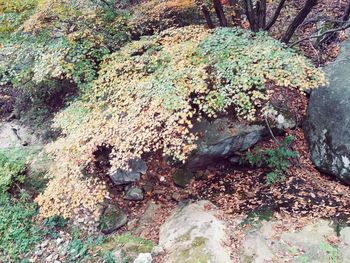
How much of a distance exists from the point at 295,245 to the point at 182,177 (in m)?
2.32

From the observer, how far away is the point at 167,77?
4.71 m

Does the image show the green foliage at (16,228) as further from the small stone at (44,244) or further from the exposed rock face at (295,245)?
the exposed rock face at (295,245)

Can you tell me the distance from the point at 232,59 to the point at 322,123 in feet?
6.89

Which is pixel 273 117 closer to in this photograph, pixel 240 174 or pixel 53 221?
pixel 240 174

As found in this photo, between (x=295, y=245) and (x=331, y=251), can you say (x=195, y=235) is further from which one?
(x=331, y=251)

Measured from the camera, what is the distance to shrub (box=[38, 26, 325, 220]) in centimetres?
442

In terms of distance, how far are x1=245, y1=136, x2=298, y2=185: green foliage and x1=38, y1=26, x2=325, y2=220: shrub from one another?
126 centimetres

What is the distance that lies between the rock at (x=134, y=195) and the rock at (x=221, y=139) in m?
0.99

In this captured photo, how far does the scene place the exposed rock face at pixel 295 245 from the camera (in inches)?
162

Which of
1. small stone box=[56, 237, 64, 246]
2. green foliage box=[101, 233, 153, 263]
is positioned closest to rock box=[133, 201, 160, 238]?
green foliage box=[101, 233, 153, 263]

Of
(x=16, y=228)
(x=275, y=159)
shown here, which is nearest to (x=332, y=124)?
(x=275, y=159)

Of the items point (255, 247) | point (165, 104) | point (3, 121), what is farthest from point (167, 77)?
point (3, 121)

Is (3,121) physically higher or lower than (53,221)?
higher

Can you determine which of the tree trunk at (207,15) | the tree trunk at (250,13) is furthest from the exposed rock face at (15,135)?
the tree trunk at (250,13)
